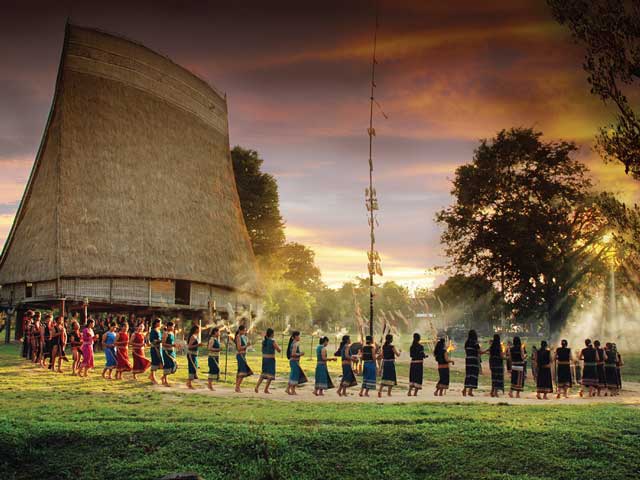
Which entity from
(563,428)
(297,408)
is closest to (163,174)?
(297,408)

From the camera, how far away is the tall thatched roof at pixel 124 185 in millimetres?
29359

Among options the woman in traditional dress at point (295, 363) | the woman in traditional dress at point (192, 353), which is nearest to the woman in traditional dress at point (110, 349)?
the woman in traditional dress at point (192, 353)

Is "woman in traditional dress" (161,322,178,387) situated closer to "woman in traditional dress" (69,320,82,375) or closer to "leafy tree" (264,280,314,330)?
"woman in traditional dress" (69,320,82,375)

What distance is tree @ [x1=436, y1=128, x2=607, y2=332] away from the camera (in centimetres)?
3111

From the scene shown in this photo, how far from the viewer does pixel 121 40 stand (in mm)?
35562

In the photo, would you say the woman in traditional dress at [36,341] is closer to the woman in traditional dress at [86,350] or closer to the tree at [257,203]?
the woman in traditional dress at [86,350]

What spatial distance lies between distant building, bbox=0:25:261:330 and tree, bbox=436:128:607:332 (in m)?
15.5

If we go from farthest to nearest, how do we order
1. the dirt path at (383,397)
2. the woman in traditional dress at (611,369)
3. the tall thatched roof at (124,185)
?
the tall thatched roof at (124,185) → the woman in traditional dress at (611,369) → the dirt path at (383,397)

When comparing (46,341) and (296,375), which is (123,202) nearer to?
(46,341)

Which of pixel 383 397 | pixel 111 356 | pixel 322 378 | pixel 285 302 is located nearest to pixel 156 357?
pixel 111 356

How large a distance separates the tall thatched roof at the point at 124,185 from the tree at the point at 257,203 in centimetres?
1110

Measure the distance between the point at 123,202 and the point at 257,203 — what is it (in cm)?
2135

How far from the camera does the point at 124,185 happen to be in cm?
3253

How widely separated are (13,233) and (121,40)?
13373mm
